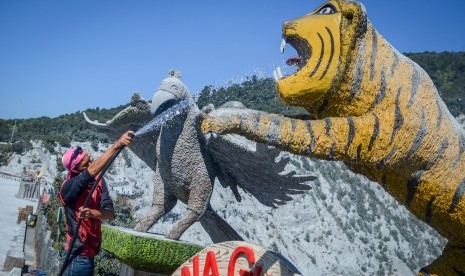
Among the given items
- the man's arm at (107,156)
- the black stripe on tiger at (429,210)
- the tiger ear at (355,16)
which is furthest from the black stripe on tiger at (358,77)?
the man's arm at (107,156)

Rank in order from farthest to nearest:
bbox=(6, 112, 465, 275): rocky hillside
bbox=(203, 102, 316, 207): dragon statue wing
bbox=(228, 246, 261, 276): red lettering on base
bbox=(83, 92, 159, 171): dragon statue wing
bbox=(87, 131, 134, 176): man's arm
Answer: bbox=(6, 112, 465, 275): rocky hillside < bbox=(83, 92, 159, 171): dragon statue wing < bbox=(203, 102, 316, 207): dragon statue wing < bbox=(87, 131, 134, 176): man's arm < bbox=(228, 246, 261, 276): red lettering on base

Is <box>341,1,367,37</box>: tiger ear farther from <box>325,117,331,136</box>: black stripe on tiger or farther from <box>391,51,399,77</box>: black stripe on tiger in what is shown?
<box>325,117,331,136</box>: black stripe on tiger

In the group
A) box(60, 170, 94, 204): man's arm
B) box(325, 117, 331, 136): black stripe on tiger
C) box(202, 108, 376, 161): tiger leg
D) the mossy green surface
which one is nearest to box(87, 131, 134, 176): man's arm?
box(60, 170, 94, 204): man's arm

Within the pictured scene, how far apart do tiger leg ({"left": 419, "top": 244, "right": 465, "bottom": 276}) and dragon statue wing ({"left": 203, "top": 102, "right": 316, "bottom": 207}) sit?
1835 millimetres

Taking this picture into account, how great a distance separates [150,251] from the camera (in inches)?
121

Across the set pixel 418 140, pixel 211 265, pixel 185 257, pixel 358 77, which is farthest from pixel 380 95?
pixel 185 257

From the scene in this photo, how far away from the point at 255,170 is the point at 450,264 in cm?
203

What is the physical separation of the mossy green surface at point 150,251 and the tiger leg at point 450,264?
64.1 inches

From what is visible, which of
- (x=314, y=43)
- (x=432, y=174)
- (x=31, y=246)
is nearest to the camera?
(x=432, y=174)

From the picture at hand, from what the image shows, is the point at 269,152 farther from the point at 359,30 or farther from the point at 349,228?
the point at 349,228

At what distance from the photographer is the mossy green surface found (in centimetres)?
304

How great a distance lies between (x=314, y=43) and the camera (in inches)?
84.4

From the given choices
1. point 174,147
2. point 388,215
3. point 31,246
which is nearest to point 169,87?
point 174,147

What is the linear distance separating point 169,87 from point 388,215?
18767mm
